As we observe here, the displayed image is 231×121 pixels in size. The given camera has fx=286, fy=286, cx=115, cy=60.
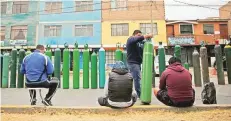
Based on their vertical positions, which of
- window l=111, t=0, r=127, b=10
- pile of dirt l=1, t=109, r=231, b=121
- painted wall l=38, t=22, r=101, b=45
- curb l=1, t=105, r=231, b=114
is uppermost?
window l=111, t=0, r=127, b=10

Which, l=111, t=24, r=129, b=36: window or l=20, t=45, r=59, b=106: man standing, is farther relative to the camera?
l=111, t=24, r=129, b=36: window

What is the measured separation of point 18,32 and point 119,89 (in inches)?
1191

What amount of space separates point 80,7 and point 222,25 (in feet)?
55.6

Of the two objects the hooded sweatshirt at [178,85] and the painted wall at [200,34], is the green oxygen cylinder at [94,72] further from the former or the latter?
the painted wall at [200,34]

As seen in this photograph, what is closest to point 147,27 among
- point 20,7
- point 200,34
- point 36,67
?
point 200,34

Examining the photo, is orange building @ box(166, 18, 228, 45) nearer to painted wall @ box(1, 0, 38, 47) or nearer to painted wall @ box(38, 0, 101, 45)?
painted wall @ box(38, 0, 101, 45)

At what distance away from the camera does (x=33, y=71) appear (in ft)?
17.6

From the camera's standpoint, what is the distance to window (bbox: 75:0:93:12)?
32312 mm

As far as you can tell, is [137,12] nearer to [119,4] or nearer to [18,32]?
[119,4]

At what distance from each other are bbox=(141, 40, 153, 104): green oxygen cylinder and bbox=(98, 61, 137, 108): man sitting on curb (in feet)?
1.79

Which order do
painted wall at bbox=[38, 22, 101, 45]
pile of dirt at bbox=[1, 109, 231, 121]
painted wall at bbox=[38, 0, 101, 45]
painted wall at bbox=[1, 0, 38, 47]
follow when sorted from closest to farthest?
pile of dirt at bbox=[1, 109, 231, 121]
painted wall at bbox=[38, 22, 101, 45]
painted wall at bbox=[38, 0, 101, 45]
painted wall at bbox=[1, 0, 38, 47]

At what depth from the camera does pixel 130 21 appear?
31688 millimetres

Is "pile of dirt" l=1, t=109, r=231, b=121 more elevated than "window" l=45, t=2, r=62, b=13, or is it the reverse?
"window" l=45, t=2, r=62, b=13

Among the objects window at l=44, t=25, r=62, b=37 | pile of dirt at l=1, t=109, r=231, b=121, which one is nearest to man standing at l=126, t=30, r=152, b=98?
pile of dirt at l=1, t=109, r=231, b=121
